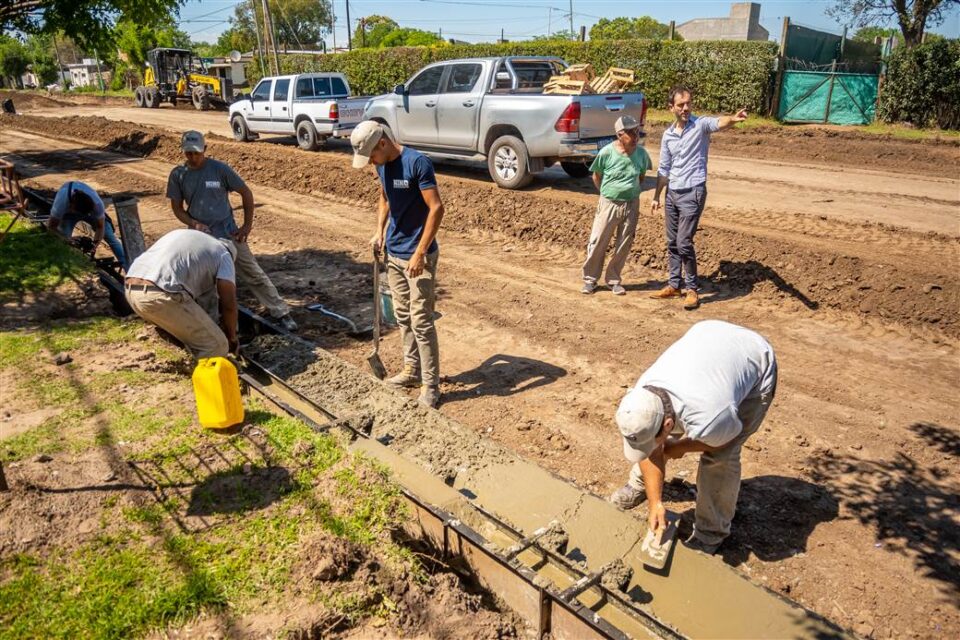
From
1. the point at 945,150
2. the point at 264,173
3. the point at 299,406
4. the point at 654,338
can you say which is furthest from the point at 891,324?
the point at 264,173

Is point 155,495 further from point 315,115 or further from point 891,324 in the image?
point 315,115

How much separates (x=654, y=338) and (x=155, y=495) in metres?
4.34

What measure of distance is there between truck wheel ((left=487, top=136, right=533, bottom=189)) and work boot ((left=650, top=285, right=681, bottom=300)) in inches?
175

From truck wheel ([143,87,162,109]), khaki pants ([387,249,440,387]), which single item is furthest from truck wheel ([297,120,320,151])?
truck wheel ([143,87,162,109])

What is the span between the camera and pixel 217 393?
441 centimetres

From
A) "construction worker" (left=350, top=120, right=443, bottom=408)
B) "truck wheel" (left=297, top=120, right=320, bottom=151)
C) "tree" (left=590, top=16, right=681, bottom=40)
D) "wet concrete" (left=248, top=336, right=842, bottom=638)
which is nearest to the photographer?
"wet concrete" (left=248, top=336, right=842, bottom=638)

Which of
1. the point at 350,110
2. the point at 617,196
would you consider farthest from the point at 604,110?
the point at 350,110

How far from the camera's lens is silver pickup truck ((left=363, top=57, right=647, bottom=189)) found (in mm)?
10453

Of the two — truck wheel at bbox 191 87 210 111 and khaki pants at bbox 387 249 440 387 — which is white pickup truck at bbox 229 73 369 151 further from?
truck wheel at bbox 191 87 210 111

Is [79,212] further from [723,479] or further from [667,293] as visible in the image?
[723,479]

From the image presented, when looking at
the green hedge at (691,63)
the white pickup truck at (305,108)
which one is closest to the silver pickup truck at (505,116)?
the white pickup truck at (305,108)

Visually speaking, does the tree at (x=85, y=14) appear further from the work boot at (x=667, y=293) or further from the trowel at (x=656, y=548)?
the trowel at (x=656, y=548)

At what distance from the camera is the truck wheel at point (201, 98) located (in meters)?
30.7

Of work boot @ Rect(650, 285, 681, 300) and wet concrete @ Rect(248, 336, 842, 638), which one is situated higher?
work boot @ Rect(650, 285, 681, 300)
